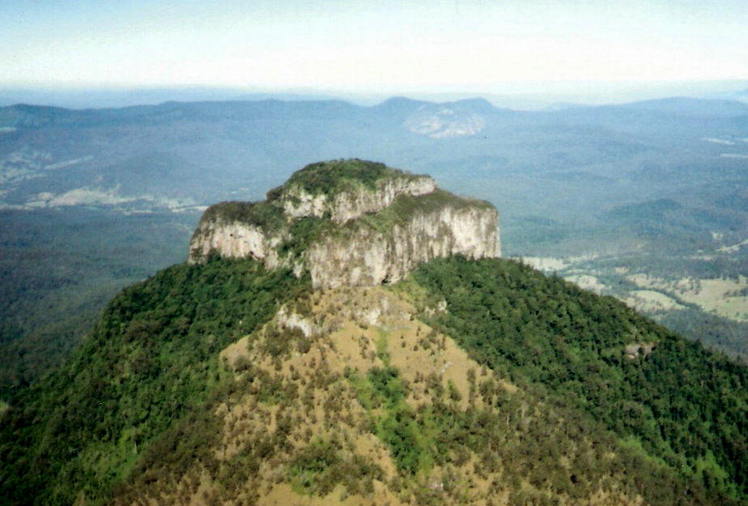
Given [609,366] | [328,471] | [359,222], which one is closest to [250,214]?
[359,222]

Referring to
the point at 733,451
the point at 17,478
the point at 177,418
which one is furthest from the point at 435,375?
the point at 17,478

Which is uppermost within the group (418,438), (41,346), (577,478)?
(418,438)

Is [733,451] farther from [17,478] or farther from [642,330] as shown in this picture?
[17,478]

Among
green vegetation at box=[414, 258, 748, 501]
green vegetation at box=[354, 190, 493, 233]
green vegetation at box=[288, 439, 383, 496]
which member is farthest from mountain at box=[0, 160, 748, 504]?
green vegetation at box=[354, 190, 493, 233]

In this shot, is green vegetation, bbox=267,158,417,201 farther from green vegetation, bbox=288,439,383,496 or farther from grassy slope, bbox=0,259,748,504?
green vegetation, bbox=288,439,383,496

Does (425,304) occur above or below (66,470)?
above

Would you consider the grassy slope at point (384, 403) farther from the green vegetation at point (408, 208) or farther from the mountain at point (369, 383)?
the green vegetation at point (408, 208)

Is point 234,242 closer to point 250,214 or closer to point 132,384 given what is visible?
point 250,214
